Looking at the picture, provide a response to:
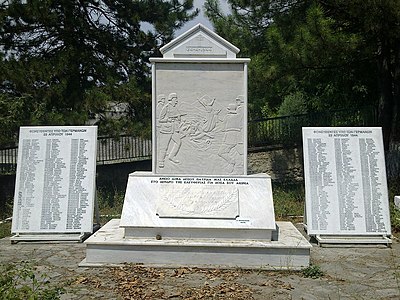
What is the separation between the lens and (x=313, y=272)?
4859mm

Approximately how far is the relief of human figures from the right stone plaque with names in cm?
106

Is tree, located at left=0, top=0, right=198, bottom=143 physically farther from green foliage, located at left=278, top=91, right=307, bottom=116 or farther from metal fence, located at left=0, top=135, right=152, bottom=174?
green foliage, located at left=278, top=91, right=307, bottom=116

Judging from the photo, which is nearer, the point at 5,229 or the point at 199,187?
the point at 199,187

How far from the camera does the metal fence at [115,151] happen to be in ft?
36.9

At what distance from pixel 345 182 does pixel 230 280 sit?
2.53m

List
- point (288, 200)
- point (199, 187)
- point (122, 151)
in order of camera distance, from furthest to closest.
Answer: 1. point (122, 151)
2. point (288, 200)
3. point (199, 187)

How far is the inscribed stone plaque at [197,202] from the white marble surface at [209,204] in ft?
0.12

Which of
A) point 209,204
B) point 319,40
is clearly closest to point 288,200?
point 319,40

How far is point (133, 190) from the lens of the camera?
5.88 metres

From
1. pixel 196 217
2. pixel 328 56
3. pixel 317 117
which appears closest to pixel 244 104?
pixel 196 217

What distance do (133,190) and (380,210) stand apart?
3251 millimetres

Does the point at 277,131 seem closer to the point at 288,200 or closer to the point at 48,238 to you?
the point at 288,200

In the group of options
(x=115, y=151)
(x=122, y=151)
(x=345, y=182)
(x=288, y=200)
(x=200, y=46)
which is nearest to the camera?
(x=200, y=46)

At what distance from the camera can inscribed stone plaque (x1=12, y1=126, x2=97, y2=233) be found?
653cm
